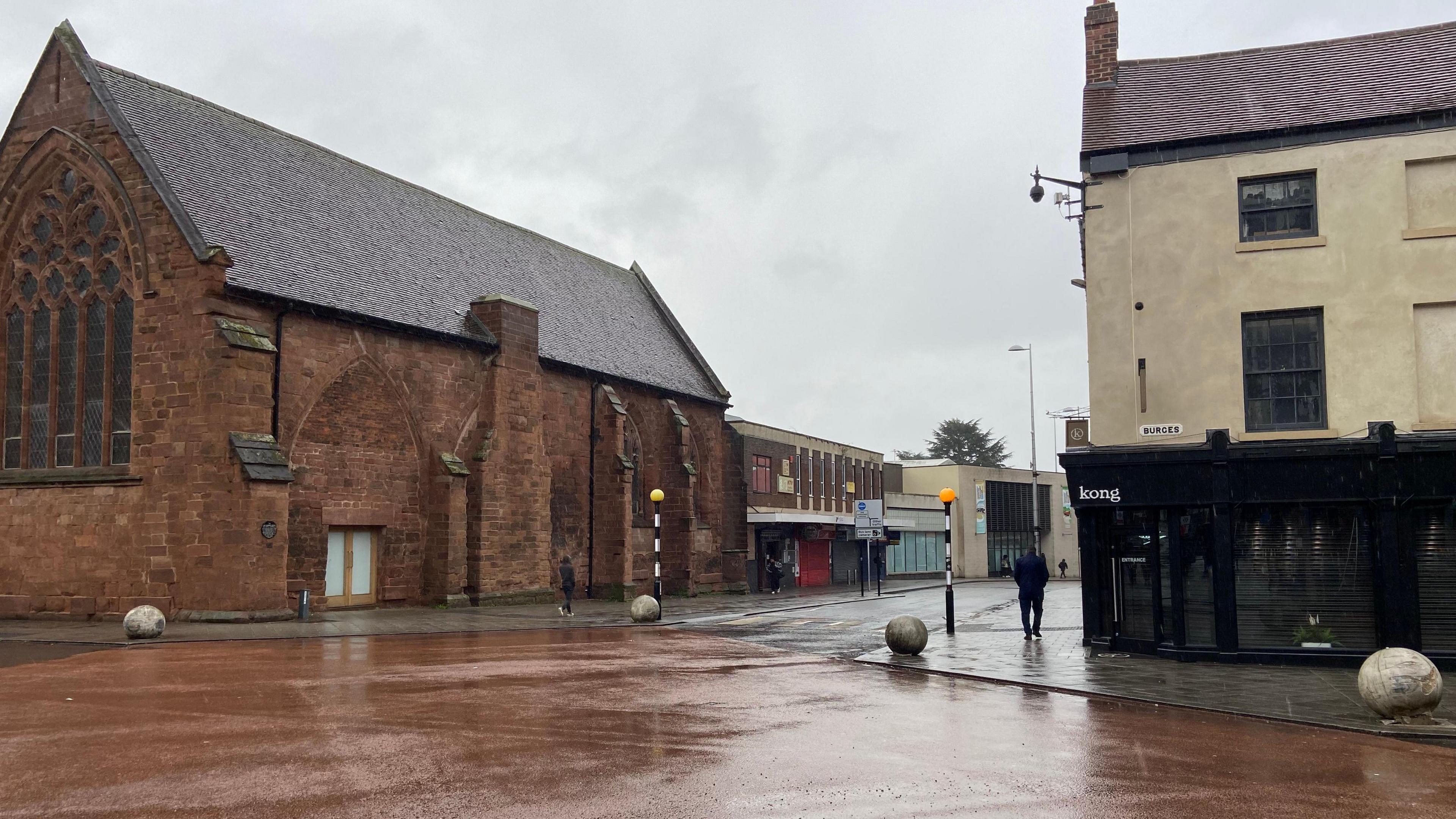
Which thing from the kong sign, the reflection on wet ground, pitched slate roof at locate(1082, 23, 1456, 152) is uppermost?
pitched slate roof at locate(1082, 23, 1456, 152)

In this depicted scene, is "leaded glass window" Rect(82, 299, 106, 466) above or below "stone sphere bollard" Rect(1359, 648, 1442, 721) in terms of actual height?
above

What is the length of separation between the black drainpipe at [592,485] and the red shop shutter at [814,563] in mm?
19395

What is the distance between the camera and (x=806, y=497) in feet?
185

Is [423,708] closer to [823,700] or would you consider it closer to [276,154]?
[823,700]

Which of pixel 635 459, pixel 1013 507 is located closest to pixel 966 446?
pixel 1013 507

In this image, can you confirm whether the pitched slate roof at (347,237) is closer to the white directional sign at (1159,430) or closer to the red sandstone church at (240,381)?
the red sandstone church at (240,381)

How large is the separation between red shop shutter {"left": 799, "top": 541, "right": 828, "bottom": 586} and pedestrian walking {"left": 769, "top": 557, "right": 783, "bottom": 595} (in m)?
7.23

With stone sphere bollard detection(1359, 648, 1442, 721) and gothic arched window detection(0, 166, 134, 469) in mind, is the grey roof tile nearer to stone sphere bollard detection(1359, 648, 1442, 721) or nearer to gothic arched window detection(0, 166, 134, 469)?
gothic arched window detection(0, 166, 134, 469)

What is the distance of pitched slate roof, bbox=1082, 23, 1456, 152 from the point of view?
18531 millimetres

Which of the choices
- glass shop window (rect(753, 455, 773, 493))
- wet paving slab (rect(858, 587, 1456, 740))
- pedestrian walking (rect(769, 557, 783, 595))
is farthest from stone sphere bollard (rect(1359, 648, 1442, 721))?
glass shop window (rect(753, 455, 773, 493))

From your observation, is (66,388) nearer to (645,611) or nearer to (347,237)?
(347,237)

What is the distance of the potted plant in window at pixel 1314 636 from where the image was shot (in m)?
17.2

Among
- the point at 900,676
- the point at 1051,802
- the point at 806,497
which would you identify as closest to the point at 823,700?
the point at 900,676

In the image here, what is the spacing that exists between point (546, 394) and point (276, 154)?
34.0ft
